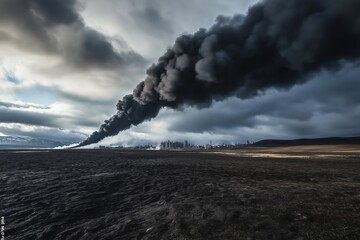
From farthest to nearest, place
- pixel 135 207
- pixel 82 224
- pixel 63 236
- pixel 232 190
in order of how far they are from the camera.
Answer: pixel 232 190, pixel 135 207, pixel 82 224, pixel 63 236

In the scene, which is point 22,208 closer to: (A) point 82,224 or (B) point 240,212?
(A) point 82,224

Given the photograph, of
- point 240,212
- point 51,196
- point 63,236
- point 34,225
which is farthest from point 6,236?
point 240,212

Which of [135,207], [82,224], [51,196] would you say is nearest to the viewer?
[82,224]

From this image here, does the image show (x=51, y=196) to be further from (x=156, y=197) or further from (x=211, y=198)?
(x=211, y=198)

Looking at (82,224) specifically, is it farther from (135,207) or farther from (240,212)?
(240,212)

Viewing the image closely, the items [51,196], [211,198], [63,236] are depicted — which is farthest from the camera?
[51,196]

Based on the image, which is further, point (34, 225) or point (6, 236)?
point (34, 225)

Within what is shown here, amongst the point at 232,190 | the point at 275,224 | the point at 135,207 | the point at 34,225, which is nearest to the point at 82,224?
the point at 34,225

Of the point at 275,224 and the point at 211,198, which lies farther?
the point at 211,198

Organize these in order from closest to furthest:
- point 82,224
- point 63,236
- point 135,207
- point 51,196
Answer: point 63,236, point 82,224, point 135,207, point 51,196
